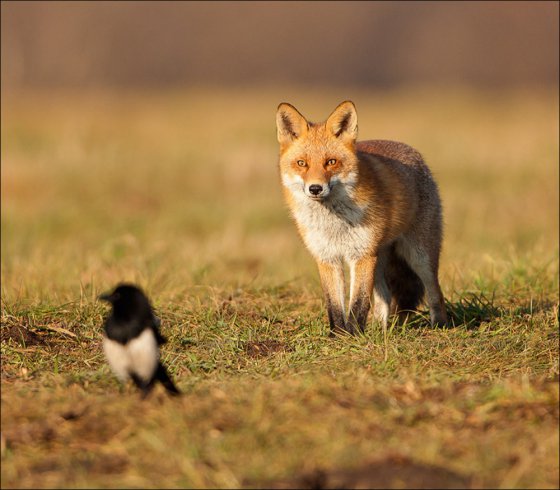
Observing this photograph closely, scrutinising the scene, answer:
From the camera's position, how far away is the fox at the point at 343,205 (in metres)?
6.23

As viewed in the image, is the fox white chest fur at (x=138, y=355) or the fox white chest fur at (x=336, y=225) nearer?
the fox white chest fur at (x=138, y=355)

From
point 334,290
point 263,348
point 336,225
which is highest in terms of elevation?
point 336,225

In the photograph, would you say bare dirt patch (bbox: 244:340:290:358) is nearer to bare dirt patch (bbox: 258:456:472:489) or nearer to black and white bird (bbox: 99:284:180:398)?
black and white bird (bbox: 99:284:180:398)

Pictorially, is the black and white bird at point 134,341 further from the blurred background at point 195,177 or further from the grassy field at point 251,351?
the blurred background at point 195,177

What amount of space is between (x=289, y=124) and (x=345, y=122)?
0.40m

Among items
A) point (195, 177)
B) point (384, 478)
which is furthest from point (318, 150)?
point (195, 177)

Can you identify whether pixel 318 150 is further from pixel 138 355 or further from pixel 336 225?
pixel 138 355

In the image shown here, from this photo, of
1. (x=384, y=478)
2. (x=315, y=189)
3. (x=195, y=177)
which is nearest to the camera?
(x=384, y=478)

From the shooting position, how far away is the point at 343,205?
20.7 feet

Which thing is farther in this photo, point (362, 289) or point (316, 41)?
point (316, 41)

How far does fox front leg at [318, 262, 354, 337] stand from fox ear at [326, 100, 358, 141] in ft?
3.04

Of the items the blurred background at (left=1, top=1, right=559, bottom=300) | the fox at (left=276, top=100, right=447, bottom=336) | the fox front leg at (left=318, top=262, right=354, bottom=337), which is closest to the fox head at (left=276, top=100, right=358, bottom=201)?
the fox at (left=276, top=100, right=447, bottom=336)

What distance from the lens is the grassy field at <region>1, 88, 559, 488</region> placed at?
3828 millimetres

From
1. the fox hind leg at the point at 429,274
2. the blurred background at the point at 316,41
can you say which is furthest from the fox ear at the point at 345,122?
the blurred background at the point at 316,41
